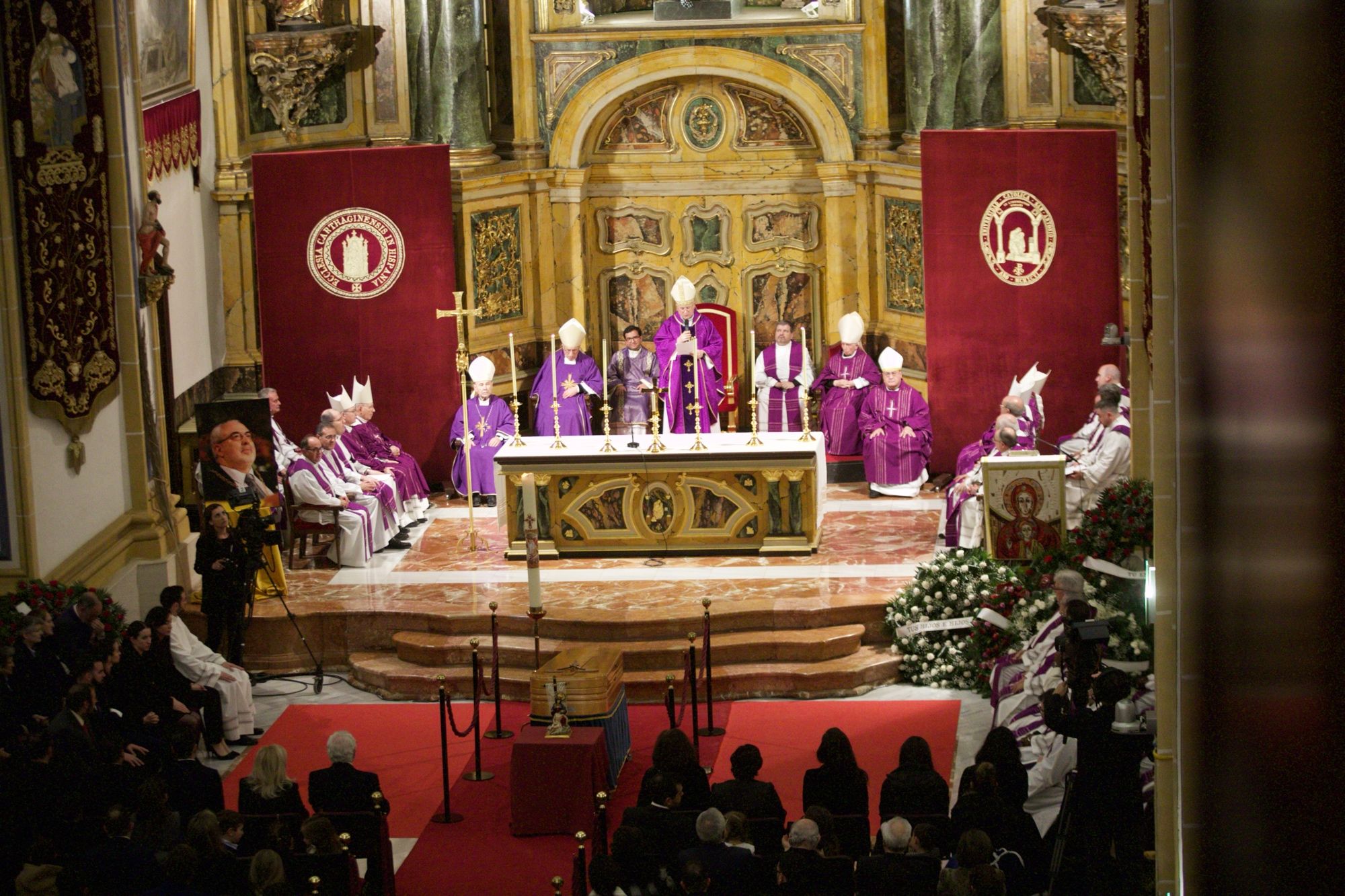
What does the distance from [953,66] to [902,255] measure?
1.70 meters

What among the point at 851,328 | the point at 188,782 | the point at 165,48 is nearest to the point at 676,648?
the point at 188,782

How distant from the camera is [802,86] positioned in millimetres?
16359

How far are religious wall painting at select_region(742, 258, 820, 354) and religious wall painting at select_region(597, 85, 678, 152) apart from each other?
144cm

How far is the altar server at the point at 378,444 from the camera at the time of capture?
1461 cm

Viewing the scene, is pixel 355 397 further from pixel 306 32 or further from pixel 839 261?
pixel 839 261

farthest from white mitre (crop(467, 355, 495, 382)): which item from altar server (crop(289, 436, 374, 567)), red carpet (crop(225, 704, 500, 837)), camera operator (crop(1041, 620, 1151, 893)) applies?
camera operator (crop(1041, 620, 1151, 893))

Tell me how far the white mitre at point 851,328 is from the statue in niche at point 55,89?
6746mm

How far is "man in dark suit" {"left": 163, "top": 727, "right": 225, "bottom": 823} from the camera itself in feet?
27.9

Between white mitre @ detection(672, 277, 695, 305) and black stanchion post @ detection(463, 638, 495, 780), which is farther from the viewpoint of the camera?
white mitre @ detection(672, 277, 695, 305)

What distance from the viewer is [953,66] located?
15492 mm

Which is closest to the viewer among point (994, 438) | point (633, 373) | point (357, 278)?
point (994, 438)

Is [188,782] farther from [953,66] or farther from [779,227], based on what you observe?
[779,227]

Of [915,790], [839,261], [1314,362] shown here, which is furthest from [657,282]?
[1314,362]

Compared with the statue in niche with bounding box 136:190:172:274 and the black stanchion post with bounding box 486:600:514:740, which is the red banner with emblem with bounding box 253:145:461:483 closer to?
the statue in niche with bounding box 136:190:172:274
